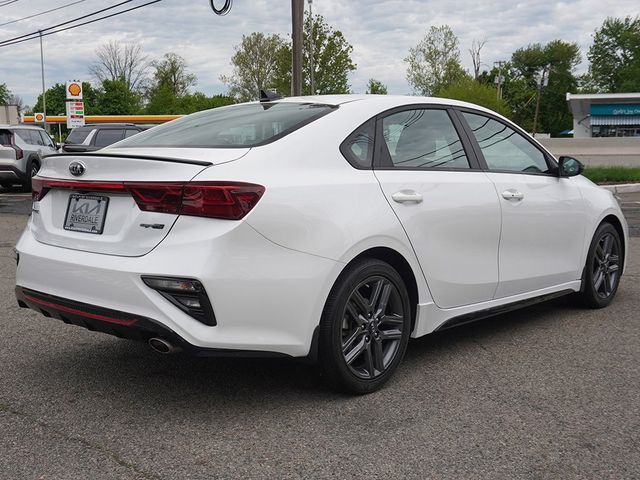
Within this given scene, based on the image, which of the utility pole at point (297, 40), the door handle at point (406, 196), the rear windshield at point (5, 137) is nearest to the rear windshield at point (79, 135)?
the rear windshield at point (5, 137)

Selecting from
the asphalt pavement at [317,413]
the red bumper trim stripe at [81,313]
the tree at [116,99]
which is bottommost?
the asphalt pavement at [317,413]

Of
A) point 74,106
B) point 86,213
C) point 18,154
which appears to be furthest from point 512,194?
point 74,106

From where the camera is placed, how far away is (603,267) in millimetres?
5684

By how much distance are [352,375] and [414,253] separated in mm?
755

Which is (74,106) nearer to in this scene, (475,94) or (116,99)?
(475,94)

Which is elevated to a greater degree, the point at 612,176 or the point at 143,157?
the point at 143,157

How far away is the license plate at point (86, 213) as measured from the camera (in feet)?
11.1

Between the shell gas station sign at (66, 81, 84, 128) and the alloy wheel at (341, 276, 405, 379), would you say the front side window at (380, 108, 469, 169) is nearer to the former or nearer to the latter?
the alloy wheel at (341, 276, 405, 379)

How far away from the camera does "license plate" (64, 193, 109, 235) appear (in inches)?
133

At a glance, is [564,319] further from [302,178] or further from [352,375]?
[302,178]

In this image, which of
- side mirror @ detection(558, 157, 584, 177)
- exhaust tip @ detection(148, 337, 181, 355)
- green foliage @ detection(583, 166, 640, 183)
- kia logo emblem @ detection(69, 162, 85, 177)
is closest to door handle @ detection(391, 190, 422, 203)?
exhaust tip @ detection(148, 337, 181, 355)

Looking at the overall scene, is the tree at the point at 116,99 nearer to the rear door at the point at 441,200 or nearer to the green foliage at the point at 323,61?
the green foliage at the point at 323,61

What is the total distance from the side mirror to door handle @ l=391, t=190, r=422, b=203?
5.56ft

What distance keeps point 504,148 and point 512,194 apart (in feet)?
1.36
